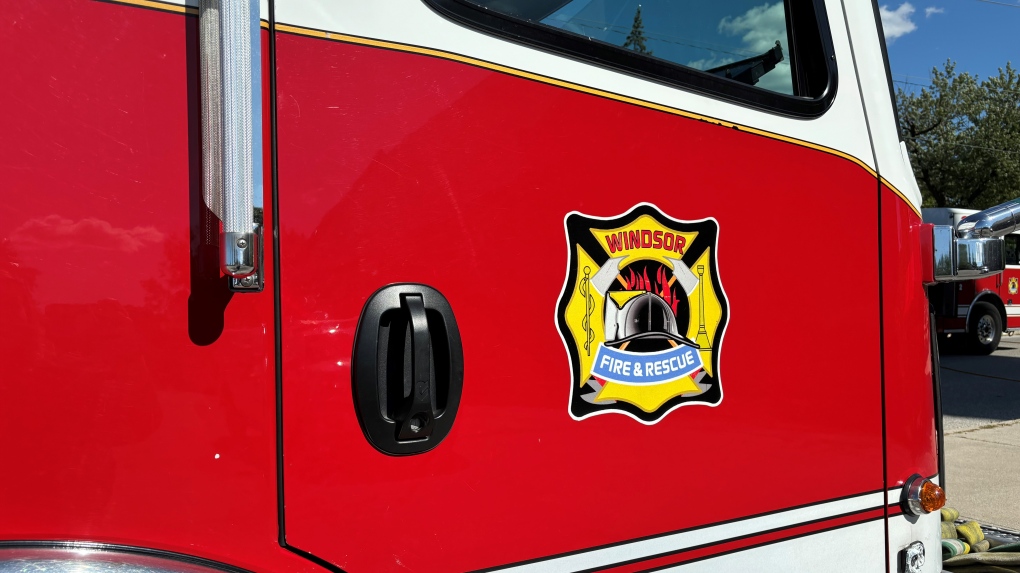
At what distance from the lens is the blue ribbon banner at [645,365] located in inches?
56.6

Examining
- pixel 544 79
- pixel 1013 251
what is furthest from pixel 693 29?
pixel 1013 251

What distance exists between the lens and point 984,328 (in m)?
15.2

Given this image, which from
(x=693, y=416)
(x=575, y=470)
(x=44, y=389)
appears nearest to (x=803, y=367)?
(x=693, y=416)

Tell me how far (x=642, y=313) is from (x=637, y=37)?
0.53 metres

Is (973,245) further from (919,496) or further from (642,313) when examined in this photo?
(642,313)

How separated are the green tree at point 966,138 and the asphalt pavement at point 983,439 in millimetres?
17168

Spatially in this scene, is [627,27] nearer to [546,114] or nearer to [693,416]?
[546,114]

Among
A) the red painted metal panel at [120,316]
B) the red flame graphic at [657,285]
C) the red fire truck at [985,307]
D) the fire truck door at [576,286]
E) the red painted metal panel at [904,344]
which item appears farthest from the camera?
the red fire truck at [985,307]

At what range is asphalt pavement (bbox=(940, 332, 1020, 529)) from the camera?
227 inches

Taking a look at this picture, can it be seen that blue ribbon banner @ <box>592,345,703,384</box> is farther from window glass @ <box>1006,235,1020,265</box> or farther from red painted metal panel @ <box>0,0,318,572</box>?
window glass @ <box>1006,235,1020,265</box>

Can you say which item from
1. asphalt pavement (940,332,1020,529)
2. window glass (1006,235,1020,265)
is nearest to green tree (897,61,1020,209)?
window glass (1006,235,1020,265)

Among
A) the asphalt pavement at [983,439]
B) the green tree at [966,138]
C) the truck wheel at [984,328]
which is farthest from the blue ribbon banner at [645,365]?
the green tree at [966,138]

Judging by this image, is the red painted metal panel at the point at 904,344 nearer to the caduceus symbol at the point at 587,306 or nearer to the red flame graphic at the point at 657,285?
the red flame graphic at the point at 657,285

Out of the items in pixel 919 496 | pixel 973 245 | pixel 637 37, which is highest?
pixel 637 37
